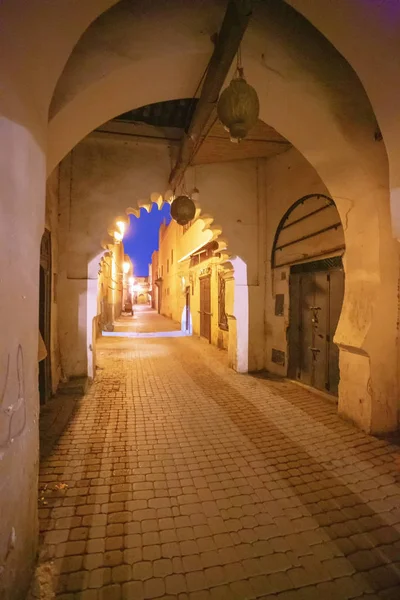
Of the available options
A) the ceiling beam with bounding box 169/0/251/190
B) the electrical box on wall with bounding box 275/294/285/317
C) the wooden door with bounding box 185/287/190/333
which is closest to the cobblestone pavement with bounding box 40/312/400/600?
the electrical box on wall with bounding box 275/294/285/317

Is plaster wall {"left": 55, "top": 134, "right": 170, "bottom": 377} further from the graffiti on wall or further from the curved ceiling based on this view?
the graffiti on wall

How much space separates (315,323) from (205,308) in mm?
6706

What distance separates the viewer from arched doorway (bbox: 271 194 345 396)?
521 cm

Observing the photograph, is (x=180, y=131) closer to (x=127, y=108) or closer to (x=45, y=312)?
(x=127, y=108)

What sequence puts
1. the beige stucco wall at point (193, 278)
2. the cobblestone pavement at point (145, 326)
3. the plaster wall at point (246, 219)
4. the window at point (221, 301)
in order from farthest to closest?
the cobblestone pavement at point (145, 326)
the beige stucco wall at point (193, 278)
the window at point (221, 301)
the plaster wall at point (246, 219)

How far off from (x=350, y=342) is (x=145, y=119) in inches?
205

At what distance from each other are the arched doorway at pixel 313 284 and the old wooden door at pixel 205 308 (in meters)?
4.99

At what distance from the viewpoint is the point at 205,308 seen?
1213cm

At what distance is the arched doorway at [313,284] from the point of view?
5211 mm

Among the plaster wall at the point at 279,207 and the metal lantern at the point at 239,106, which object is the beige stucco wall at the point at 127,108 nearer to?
the metal lantern at the point at 239,106

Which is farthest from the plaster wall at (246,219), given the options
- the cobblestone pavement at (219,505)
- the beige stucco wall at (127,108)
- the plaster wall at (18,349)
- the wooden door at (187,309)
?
the wooden door at (187,309)

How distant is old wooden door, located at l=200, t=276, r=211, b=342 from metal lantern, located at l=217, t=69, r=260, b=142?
29.9 feet

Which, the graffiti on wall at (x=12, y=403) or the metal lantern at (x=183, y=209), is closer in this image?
the graffiti on wall at (x=12, y=403)

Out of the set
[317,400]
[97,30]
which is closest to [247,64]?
[97,30]
